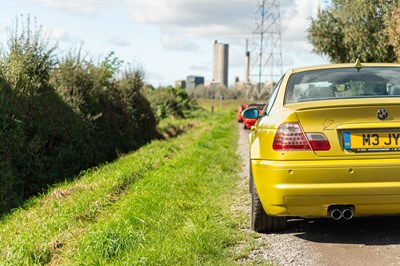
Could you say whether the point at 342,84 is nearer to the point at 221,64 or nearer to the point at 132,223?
the point at 132,223

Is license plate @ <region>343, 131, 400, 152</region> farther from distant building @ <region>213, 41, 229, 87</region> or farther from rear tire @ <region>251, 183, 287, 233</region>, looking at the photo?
distant building @ <region>213, 41, 229, 87</region>

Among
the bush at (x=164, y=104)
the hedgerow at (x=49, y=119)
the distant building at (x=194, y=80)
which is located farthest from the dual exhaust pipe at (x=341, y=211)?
the distant building at (x=194, y=80)

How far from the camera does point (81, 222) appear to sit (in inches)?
271

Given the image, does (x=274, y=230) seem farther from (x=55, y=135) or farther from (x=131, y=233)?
(x=55, y=135)

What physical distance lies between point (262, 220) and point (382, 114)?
1744 mm

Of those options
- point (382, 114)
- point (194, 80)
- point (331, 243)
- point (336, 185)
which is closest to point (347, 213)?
point (336, 185)

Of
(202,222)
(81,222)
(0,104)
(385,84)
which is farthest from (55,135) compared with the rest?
(385,84)

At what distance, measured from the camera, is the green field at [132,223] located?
509 cm

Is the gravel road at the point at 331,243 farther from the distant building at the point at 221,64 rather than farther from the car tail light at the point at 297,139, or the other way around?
the distant building at the point at 221,64

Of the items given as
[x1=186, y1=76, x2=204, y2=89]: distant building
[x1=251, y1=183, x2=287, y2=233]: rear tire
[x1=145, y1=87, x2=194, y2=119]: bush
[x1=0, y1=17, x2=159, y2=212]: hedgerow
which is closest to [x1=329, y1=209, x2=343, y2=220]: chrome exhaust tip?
[x1=251, y1=183, x2=287, y2=233]: rear tire

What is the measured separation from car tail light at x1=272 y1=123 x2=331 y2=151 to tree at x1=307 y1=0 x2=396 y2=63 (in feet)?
61.3

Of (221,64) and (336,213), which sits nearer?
(336,213)

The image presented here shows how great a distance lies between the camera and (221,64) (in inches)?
7303

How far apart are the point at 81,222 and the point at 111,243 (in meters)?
1.77
